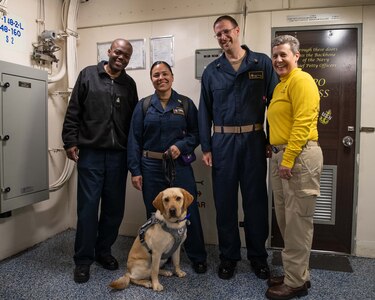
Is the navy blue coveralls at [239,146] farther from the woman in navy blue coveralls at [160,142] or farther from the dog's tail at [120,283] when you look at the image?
the dog's tail at [120,283]

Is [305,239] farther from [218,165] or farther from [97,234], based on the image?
[97,234]

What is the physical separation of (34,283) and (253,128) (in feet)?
6.08

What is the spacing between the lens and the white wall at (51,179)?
101 inches

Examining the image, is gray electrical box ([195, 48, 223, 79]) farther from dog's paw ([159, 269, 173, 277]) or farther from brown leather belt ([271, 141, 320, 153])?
dog's paw ([159, 269, 173, 277])

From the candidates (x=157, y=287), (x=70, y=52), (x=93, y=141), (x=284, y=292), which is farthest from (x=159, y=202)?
(x=70, y=52)

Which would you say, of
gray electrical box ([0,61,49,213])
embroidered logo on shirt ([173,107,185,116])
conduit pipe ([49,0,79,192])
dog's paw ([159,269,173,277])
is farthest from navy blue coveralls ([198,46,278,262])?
conduit pipe ([49,0,79,192])

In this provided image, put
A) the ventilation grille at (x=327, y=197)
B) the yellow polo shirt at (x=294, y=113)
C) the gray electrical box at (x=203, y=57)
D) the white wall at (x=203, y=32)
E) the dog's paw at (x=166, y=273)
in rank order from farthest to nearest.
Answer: the gray electrical box at (x=203, y=57)
the ventilation grille at (x=327, y=197)
the white wall at (x=203, y=32)
the dog's paw at (x=166, y=273)
the yellow polo shirt at (x=294, y=113)

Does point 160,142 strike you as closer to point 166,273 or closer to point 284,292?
point 166,273

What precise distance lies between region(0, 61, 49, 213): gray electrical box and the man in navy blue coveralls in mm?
1347

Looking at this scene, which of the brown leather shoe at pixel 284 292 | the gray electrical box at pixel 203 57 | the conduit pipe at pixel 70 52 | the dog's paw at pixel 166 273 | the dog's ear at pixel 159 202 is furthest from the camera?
the conduit pipe at pixel 70 52

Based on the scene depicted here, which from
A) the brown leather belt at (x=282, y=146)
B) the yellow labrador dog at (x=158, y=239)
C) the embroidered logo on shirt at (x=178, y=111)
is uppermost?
the embroidered logo on shirt at (x=178, y=111)

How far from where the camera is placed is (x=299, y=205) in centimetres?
184

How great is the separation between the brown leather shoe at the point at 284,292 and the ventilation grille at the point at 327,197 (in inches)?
34.0

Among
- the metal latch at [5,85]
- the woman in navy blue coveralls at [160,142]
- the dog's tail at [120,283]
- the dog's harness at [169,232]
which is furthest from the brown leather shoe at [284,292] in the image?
the metal latch at [5,85]
